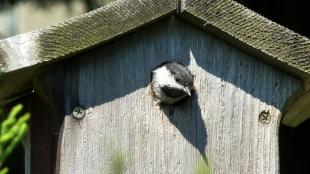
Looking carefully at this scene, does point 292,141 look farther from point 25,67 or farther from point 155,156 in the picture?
point 25,67

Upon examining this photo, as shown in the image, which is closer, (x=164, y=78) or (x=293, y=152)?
(x=164, y=78)

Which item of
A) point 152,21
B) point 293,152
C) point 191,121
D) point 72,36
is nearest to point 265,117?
point 191,121

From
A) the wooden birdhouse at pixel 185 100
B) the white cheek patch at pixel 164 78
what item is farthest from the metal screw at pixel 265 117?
the white cheek patch at pixel 164 78

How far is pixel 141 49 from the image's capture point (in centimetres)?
303

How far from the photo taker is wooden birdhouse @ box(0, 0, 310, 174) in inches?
117

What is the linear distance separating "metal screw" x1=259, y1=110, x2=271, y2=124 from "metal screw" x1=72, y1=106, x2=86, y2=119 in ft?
1.46

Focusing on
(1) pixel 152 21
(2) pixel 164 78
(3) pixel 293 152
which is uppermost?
(1) pixel 152 21

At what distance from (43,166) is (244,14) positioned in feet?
2.14

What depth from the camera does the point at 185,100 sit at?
303cm

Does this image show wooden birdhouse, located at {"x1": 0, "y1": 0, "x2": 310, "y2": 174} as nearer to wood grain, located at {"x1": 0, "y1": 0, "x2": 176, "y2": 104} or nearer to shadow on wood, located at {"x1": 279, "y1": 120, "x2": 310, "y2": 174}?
wood grain, located at {"x1": 0, "y1": 0, "x2": 176, "y2": 104}

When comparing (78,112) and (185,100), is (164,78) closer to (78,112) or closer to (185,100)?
(185,100)

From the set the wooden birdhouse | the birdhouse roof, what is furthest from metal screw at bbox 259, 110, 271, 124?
the birdhouse roof

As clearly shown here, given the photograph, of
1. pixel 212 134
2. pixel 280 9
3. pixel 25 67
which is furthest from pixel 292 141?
pixel 25 67

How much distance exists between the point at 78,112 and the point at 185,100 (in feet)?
0.89
